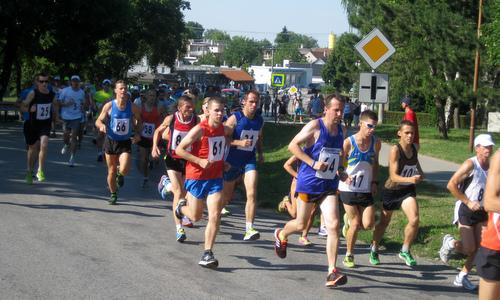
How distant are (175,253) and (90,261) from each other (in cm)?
110

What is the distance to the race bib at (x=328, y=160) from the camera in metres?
8.28


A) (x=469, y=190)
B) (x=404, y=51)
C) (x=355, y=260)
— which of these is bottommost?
(x=355, y=260)

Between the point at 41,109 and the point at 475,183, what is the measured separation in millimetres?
8567

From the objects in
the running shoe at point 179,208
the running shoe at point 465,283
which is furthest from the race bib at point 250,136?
the running shoe at point 465,283

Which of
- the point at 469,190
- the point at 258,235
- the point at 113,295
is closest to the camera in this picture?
the point at 113,295

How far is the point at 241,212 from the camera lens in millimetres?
13000

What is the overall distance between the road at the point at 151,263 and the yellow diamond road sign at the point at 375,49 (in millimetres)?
3239

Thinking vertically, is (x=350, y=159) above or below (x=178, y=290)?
above

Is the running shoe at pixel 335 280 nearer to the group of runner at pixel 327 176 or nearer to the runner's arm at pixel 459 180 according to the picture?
the group of runner at pixel 327 176

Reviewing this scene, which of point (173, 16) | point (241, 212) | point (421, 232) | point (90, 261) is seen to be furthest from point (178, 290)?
point (173, 16)

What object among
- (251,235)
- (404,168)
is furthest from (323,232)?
(404,168)

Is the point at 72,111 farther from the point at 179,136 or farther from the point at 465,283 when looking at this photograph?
the point at 465,283

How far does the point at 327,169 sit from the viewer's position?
326 inches

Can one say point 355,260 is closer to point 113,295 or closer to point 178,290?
point 178,290
